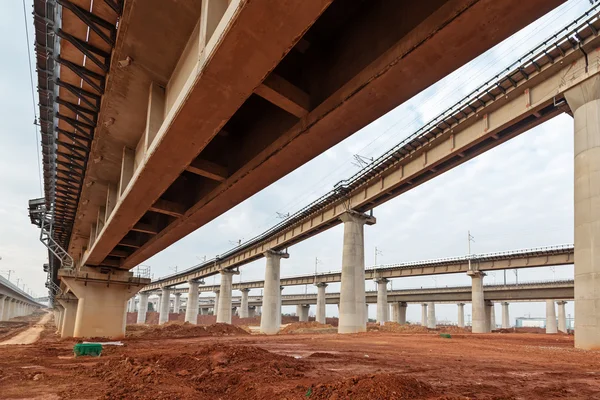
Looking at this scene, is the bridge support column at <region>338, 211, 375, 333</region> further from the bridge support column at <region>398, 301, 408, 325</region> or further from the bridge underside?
the bridge support column at <region>398, 301, 408, 325</region>

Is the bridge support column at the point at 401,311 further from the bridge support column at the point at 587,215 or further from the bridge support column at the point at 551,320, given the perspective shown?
the bridge support column at the point at 587,215

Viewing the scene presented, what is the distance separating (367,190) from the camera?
32562 mm

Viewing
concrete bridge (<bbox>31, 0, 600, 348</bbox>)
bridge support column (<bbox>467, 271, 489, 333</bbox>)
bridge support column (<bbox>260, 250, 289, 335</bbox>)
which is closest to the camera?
concrete bridge (<bbox>31, 0, 600, 348</bbox>)

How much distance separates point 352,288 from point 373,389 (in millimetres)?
24796

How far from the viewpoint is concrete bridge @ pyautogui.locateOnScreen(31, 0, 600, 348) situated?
16.7ft

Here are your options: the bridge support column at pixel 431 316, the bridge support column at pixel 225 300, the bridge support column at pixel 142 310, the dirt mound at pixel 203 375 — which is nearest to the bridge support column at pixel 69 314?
the bridge support column at pixel 225 300

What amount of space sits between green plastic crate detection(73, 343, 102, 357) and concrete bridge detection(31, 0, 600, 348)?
4.41 metres

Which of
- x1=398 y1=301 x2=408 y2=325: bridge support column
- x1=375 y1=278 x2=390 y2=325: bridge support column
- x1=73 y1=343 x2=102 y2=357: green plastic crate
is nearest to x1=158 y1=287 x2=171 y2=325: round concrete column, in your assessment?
x1=375 y1=278 x2=390 y2=325: bridge support column

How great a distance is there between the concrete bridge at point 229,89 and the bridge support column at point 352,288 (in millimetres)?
16174

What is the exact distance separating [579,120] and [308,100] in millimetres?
18476

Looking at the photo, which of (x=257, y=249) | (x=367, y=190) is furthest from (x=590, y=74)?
(x=257, y=249)

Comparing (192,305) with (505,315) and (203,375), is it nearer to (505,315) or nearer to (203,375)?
(203,375)

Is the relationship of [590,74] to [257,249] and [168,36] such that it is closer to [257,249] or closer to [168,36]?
[168,36]

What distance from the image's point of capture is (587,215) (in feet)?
58.0
